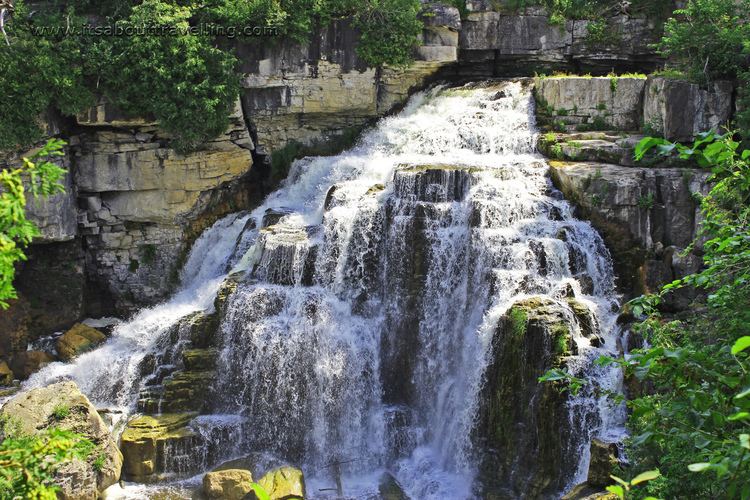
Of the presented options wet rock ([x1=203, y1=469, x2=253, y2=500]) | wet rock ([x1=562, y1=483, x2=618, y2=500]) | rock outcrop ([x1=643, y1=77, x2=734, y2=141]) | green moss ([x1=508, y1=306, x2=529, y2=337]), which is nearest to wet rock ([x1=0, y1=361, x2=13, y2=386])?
wet rock ([x1=203, y1=469, x2=253, y2=500])

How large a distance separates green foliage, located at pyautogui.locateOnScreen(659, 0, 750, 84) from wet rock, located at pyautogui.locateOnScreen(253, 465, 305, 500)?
12824 millimetres

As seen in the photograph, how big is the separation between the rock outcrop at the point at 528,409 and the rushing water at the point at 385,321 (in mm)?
373

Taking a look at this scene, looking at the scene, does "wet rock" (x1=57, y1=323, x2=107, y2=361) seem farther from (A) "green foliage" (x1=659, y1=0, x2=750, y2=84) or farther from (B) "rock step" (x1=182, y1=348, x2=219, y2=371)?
(A) "green foliage" (x1=659, y1=0, x2=750, y2=84)

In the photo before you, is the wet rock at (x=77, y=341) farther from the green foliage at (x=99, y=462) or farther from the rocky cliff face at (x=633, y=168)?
the rocky cliff face at (x=633, y=168)

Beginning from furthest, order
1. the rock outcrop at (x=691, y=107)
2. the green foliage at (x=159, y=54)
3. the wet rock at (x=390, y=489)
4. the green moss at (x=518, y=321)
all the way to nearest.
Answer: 1. the green foliage at (x=159, y=54)
2. the rock outcrop at (x=691, y=107)
3. the wet rock at (x=390, y=489)
4. the green moss at (x=518, y=321)

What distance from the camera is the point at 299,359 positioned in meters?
16.4

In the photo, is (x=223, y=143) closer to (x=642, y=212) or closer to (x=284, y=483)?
(x=284, y=483)

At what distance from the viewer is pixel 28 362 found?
1898 cm

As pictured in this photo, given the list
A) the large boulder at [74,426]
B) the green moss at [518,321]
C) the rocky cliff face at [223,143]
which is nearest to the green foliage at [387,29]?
the rocky cliff face at [223,143]

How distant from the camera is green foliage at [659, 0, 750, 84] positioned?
17406 millimetres

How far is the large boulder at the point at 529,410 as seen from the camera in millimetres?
13484

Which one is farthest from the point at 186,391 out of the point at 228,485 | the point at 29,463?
the point at 29,463

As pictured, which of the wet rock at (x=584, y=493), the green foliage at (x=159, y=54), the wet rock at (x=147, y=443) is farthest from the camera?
the green foliage at (x=159, y=54)

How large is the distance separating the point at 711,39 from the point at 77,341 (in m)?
17.3
